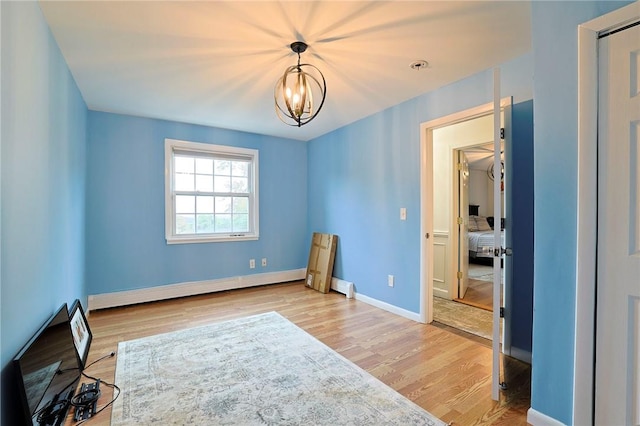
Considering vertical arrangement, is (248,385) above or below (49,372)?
below

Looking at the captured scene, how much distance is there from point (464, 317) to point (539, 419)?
1672 mm

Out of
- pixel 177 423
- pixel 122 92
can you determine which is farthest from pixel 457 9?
pixel 122 92

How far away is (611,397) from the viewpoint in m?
1.30

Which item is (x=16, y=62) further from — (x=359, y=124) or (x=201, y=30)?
(x=359, y=124)

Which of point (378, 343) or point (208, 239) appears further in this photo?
point (208, 239)

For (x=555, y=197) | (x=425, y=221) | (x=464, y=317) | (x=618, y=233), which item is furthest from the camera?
(x=464, y=317)

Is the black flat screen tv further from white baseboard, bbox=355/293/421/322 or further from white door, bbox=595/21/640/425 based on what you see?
white baseboard, bbox=355/293/421/322

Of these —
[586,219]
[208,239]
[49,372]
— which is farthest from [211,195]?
[586,219]

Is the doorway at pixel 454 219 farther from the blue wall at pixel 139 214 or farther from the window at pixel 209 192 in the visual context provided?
the window at pixel 209 192

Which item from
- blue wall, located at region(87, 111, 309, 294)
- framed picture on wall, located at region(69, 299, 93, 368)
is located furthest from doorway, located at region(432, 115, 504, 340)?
framed picture on wall, located at region(69, 299, 93, 368)

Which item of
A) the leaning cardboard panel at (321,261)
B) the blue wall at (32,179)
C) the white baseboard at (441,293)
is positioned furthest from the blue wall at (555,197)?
the leaning cardboard panel at (321,261)

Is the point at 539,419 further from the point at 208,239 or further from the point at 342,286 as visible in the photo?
the point at 208,239

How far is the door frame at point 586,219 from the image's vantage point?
1.34m

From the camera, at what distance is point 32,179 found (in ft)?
5.33
